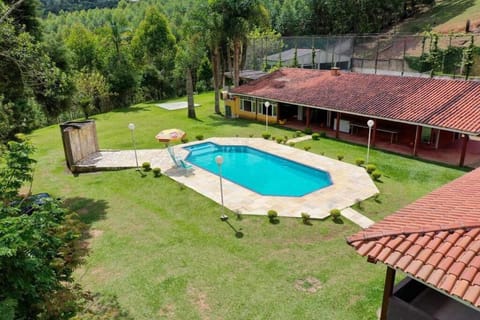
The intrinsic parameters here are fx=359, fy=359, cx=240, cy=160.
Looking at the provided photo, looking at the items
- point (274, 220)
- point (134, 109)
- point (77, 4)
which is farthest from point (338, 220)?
point (77, 4)

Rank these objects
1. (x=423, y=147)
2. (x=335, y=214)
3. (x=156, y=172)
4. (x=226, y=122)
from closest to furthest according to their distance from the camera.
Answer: (x=335, y=214) < (x=156, y=172) < (x=423, y=147) < (x=226, y=122)

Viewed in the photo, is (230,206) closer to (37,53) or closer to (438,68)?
(37,53)

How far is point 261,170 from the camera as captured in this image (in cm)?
2027

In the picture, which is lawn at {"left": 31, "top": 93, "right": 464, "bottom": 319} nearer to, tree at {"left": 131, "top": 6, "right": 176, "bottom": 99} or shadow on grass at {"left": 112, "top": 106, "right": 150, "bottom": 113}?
shadow on grass at {"left": 112, "top": 106, "right": 150, "bottom": 113}

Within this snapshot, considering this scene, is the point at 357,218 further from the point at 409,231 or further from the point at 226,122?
the point at 226,122

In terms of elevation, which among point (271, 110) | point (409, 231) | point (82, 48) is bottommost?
point (271, 110)

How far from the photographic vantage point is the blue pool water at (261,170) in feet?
58.2

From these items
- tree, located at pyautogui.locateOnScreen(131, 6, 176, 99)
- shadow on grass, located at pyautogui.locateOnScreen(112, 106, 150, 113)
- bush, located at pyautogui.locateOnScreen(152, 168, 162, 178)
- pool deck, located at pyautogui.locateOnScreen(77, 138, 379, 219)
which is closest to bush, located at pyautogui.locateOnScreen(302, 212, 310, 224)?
pool deck, located at pyautogui.locateOnScreen(77, 138, 379, 219)

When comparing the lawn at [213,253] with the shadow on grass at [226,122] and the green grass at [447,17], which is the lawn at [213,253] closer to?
the shadow on grass at [226,122]

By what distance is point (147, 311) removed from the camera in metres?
9.05

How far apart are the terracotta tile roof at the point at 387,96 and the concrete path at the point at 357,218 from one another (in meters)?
7.96

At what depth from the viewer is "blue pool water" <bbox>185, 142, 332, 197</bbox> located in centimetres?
1773

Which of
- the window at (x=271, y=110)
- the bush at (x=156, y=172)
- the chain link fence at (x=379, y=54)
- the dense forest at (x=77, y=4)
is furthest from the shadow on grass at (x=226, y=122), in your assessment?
the dense forest at (x=77, y=4)

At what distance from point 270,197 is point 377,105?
1076 centimetres
